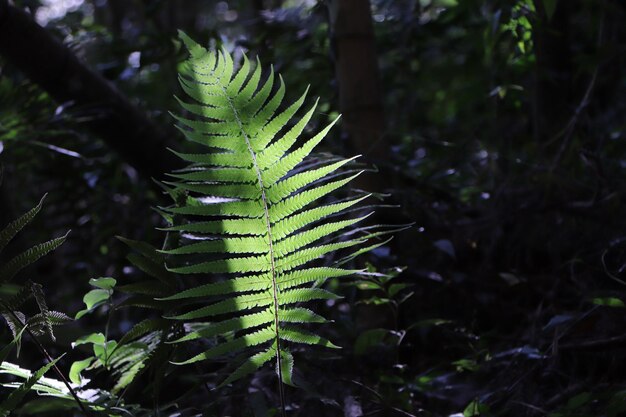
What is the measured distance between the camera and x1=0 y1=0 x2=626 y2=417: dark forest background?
114cm

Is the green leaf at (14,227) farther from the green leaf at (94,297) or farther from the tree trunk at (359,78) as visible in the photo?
the tree trunk at (359,78)

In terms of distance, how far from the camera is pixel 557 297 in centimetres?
144

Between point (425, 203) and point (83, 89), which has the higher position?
point (83, 89)

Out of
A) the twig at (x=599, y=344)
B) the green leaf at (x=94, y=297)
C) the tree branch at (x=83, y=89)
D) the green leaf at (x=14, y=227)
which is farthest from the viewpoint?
the tree branch at (x=83, y=89)

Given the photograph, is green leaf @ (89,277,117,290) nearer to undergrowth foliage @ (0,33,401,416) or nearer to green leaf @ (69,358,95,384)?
undergrowth foliage @ (0,33,401,416)

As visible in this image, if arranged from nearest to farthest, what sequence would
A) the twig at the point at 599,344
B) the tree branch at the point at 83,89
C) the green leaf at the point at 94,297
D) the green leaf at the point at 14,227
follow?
the green leaf at the point at 14,227
the green leaf at the point at 94,297
the twig at the point at 599,344
the tree branch at the point at 83,89

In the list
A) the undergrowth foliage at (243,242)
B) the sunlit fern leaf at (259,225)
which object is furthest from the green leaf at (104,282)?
the sunlit fern leaf at (259,225)

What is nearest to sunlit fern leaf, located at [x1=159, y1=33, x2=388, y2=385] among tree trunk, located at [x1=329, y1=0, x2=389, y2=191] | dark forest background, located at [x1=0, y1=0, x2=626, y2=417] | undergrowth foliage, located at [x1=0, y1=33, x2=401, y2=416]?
undergrowth foliage, located at [x1=0, y1=33, x2=401, y2=416]

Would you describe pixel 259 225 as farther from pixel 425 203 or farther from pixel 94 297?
pixel 425 203

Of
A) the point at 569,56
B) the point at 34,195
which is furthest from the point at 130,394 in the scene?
the point at 569,56

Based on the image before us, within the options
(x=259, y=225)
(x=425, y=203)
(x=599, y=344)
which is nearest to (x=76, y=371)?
(x=259, y=225)

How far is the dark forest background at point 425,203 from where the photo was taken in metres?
1.14

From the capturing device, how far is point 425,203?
5.44 ft

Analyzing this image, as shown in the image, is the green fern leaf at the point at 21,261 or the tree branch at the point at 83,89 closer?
the green fern leaf at the point at 21,261
